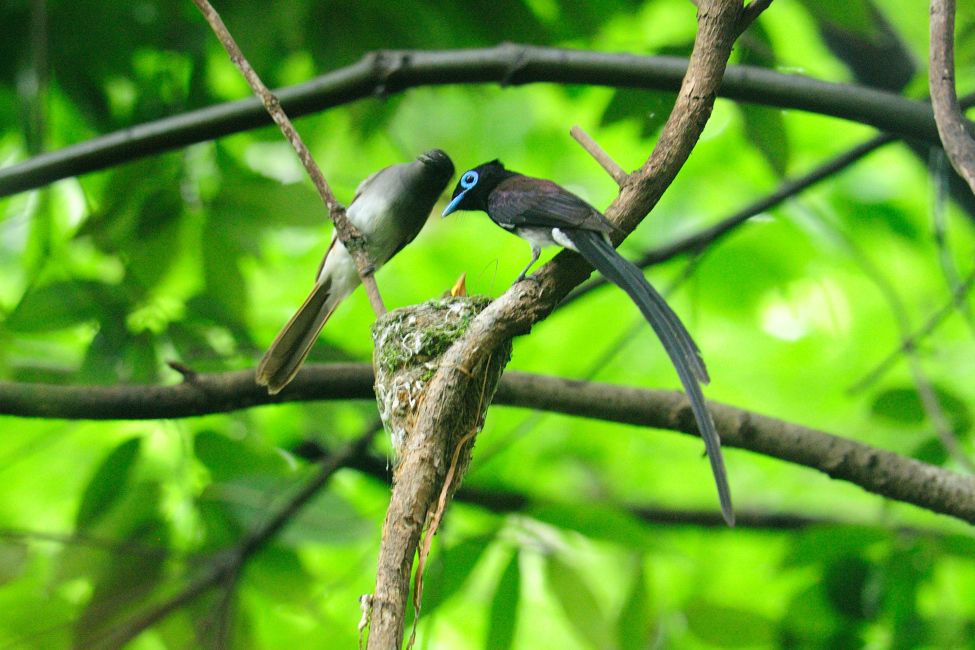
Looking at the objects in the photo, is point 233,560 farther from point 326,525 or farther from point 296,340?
Result: point 296,340

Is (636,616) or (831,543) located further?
(831,543)

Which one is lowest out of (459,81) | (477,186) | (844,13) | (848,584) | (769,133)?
(848,584)

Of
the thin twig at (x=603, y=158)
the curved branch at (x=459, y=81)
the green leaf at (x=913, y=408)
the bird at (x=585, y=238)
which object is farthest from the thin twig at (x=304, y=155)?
the green leaf at (x=913, y=408)

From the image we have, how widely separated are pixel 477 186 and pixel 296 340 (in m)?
0.91

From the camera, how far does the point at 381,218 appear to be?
3602mm

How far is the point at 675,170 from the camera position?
1.88 meters

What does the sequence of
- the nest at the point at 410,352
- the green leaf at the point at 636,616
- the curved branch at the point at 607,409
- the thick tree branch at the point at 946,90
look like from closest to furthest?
1. the thick tree branch at the point at 946,90
2. the nest at the point at 410,352
3. the curved branch at the point at 607,409
4. the green leaf at the point at 636,616

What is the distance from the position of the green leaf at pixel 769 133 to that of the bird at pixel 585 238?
1.20 meters

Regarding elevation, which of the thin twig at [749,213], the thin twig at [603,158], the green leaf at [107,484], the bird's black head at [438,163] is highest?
the bird's black head at [438,163]

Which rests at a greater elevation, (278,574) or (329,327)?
(329,327)

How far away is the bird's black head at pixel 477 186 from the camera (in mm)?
2836

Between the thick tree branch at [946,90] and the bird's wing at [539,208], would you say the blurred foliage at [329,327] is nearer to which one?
the bird's wing at [539,208]

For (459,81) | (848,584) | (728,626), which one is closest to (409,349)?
(459,81)

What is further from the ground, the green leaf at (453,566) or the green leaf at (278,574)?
the green leaf at (278,574)
